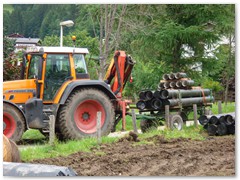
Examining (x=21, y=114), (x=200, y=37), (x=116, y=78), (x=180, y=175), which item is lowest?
(x=180, y=175)

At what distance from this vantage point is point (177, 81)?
12.7 m

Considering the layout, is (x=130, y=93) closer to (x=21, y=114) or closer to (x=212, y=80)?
(x=212, y=80)

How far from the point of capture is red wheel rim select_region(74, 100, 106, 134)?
9.62 meters

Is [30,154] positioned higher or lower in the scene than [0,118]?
lower

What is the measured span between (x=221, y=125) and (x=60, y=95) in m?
3.50

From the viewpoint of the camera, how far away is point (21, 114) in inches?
360

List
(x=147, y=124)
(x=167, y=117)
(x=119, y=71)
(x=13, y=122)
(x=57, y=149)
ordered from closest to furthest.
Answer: (x=57, y=149), (x=13, y=122), (x=119, y=71), (x=167, y=117), (x=147, y=124)

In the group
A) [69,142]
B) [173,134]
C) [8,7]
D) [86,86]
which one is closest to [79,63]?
[86,86]

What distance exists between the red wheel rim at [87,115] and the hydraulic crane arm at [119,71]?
898mm

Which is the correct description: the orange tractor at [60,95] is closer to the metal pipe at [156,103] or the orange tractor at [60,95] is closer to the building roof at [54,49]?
the building roof at [54,49]

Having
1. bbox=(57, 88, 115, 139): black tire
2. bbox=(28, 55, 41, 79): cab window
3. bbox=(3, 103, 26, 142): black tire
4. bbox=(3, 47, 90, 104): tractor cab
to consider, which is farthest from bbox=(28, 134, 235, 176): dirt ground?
bbox=(28, 55, 41, 79): cab window

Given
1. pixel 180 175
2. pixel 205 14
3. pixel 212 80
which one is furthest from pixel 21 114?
pixel 212 80

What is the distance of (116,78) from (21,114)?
7.79 ft

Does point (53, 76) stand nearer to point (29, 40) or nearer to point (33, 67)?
point (33, 67)
